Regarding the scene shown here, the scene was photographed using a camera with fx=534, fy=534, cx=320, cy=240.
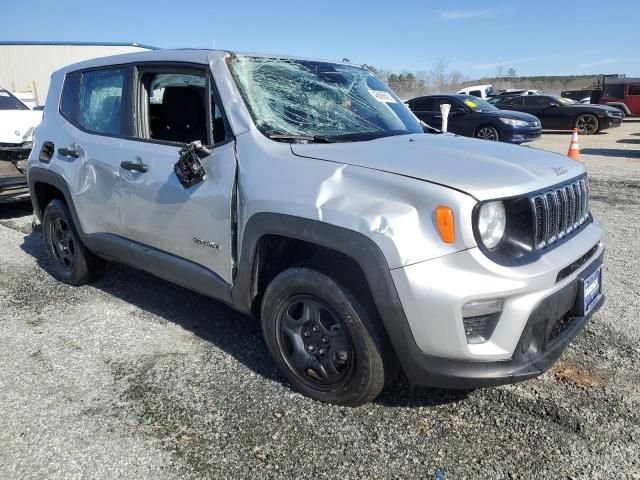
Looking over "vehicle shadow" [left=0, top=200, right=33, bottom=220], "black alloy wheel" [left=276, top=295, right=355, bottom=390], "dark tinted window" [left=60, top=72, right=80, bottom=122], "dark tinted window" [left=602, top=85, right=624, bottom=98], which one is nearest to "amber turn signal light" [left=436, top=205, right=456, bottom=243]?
"black alloy wheel" [left=276, top=295, right=355, bottom=390]

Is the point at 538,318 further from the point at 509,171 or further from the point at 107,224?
the point at 107,224

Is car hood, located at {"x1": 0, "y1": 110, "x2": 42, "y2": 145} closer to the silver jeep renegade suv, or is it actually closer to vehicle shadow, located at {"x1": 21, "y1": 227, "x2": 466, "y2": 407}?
vehicle shadow, located at {"x1": 21, "y1": 227, "x2": 466, "y2": 407}

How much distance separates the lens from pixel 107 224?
3.81 m

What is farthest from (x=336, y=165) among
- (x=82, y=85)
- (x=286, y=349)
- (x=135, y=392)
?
(x=82, y=85)

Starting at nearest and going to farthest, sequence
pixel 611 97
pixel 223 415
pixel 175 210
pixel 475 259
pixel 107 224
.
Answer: pixel 475 259, pixel 223 415, pixel 175 210, pixel 107 224, pixel 611 97

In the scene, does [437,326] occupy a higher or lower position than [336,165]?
lower

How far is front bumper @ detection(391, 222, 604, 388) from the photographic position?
216cm

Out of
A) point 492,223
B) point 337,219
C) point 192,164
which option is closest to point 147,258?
point 192,164

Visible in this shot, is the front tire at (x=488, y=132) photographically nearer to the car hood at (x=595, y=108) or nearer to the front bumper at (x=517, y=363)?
the car hood at (x=595, y=108)

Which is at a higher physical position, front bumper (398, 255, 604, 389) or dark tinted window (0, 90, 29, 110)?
dark tinted window (0, 90, 29, 110)

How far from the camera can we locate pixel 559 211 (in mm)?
2545

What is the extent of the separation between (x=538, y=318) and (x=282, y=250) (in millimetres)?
1288

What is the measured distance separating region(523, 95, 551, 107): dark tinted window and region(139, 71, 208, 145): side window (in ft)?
61.4

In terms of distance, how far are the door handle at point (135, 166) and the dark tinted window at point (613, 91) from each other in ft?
85.9
